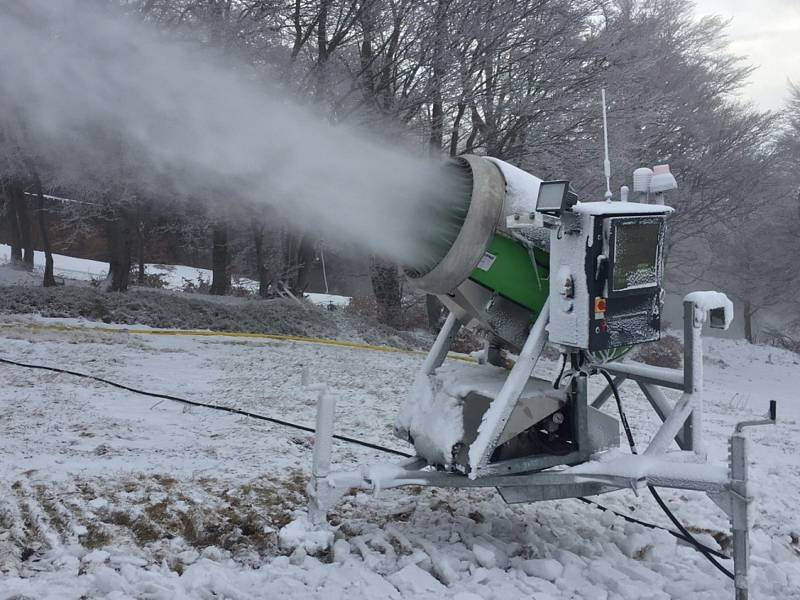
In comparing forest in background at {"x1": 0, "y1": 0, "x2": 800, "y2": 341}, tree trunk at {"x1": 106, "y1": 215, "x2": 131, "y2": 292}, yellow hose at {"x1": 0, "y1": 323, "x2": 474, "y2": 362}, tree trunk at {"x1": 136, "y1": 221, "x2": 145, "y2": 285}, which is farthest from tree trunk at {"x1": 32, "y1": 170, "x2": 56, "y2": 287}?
yellow hose at {"x1": 0, "y1": 323, "x2": 474, "y2": 362}

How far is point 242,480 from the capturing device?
470cm

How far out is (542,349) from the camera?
3975mm

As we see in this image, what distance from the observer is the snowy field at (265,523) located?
11.0 feet

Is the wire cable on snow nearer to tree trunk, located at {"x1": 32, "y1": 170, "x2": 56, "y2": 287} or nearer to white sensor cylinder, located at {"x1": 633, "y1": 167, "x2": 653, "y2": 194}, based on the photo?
white sensor cylinder, located at {"x1": 633, "y1": 167, "x2": 653, "y2": 194}

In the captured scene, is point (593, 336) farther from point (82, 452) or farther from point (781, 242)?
point (781, 242)

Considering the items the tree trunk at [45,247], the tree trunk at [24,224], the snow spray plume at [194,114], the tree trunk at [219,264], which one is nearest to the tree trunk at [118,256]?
the tree trunk at [45,247]

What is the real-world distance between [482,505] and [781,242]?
25593 mm

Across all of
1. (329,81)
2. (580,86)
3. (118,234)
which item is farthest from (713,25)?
(118,234)

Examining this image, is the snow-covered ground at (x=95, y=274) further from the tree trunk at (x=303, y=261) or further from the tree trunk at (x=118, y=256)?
the tree trunk at (x=118, y=256)

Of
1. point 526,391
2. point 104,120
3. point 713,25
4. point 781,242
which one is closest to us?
point 526,391

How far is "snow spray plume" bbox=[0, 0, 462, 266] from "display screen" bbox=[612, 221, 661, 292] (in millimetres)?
1375

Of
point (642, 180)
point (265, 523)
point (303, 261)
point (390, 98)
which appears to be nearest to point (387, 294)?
point (303, 261)

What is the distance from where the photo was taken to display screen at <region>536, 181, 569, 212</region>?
3.59 meters

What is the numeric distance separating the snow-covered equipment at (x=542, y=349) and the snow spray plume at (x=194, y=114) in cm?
72
